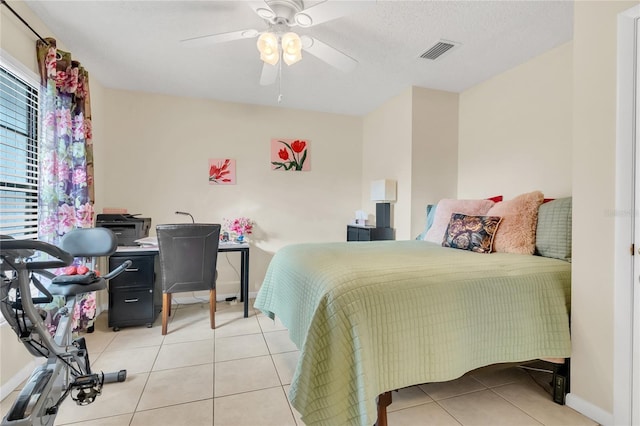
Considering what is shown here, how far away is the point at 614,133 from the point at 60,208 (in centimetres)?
355

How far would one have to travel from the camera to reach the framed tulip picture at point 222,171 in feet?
12.1

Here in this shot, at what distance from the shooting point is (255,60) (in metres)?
2.69

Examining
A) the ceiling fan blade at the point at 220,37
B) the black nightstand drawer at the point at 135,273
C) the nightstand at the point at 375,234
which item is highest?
the ceiling fan blade at the point at 220,37

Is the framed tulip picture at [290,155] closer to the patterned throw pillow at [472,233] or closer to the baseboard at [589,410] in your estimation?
the patterned throw pillow at [472,233]

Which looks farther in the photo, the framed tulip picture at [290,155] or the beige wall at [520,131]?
the framed tulip picture at [290,155]

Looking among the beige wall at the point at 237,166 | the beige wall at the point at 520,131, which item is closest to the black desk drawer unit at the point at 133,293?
the beige wall at the point at 237,166

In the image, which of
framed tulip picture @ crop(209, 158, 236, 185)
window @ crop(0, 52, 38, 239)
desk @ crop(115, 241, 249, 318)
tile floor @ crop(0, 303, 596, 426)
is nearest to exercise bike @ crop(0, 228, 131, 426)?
tile floor @ crop(0, 303, 596, 426)

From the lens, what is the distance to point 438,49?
2502 mm

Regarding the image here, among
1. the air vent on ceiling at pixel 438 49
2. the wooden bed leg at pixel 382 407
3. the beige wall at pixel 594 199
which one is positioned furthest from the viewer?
the air vent on ceiling at pixel 438 49

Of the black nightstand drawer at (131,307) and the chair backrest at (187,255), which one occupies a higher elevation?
the chair backrest at (187,255)

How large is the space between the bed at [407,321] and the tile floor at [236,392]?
0.29 m

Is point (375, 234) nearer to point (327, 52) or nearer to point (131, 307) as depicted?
point (327, 52)

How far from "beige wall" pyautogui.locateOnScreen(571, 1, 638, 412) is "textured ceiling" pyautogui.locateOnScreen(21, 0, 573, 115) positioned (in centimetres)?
65

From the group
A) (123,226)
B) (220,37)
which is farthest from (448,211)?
(123,226)
